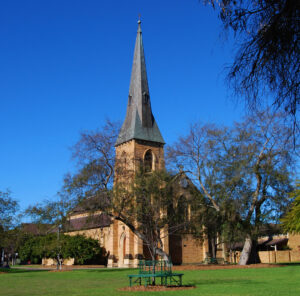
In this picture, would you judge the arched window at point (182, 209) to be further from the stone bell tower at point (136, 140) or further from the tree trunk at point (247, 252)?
the stone bell tower at point (136, 140)

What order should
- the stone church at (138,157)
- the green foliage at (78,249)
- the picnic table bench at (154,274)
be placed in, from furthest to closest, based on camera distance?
the stone church at (138,157) < the green foliage at (78,249) < the picnic table bench at (154,274)

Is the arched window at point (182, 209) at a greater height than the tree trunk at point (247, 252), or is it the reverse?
the arched window at point (182, 209)

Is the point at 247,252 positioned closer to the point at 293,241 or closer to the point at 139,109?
the point at 293,241

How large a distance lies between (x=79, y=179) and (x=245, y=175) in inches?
511

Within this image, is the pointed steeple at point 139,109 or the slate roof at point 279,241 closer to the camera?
the pointed steeple at point 139,109

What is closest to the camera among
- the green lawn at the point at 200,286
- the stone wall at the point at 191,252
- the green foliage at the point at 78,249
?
the green lawn at the point at 200,286

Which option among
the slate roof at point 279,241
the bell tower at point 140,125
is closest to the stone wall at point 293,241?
the slate roof at point 279,241

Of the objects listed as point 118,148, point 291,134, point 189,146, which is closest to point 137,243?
point 118,148

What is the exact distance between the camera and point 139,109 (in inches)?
2141

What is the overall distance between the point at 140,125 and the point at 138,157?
644 cm

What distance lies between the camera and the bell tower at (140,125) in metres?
52.3

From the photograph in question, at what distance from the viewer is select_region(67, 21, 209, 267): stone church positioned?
48.5 metres

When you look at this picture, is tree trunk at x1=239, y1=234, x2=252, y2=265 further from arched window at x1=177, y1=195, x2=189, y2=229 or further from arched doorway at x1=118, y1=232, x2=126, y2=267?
arched doorway at x1=118, y1=232, x2=126, y2=267

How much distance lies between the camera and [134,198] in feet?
108
